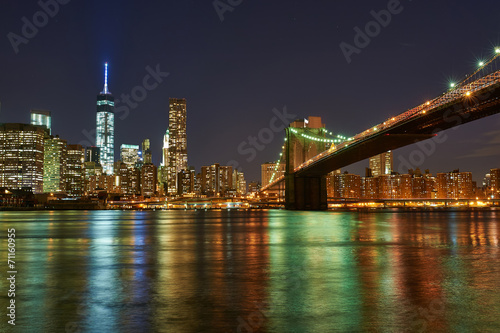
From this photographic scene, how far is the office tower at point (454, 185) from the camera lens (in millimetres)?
190000

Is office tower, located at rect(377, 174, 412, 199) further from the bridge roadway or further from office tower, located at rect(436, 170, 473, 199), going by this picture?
the bridge roadway

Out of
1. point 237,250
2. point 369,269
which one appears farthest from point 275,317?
point 237,250

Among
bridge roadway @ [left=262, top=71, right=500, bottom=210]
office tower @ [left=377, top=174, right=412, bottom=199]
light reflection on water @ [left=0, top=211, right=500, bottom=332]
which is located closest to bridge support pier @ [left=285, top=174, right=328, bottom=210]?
bridge roadway @ [left=262, top=71, right=500, bottom=210]

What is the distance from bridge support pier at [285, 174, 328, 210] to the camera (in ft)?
289

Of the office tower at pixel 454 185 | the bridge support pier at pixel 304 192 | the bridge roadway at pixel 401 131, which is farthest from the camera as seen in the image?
the office tower at pixel 454 185

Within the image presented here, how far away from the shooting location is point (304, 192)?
3492 inches

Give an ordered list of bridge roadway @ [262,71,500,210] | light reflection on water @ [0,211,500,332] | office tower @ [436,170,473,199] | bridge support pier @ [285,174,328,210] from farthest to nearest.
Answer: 1. office tower @ [436,170,473,199]
2. bridge support pier @ [285,174,328,210]
3. bridge roadway @ [262,71,500,210]
4. light reflection on water @ [0,211,500,332]

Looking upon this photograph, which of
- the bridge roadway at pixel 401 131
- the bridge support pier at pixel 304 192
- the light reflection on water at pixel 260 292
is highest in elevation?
the bridge roadway at pixel 401 131

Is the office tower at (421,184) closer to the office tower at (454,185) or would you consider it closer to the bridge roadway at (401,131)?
the office tower at (454,185)

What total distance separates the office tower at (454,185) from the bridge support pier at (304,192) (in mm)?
117570

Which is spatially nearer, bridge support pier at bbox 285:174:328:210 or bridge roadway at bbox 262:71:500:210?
bridge roadway at bbox 262:71:500:210

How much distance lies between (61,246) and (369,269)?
14.4 metres

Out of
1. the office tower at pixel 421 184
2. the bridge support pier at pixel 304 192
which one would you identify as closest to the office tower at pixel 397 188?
the office tower at pixel 421 184

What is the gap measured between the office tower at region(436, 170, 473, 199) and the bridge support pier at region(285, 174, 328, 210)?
386ft
